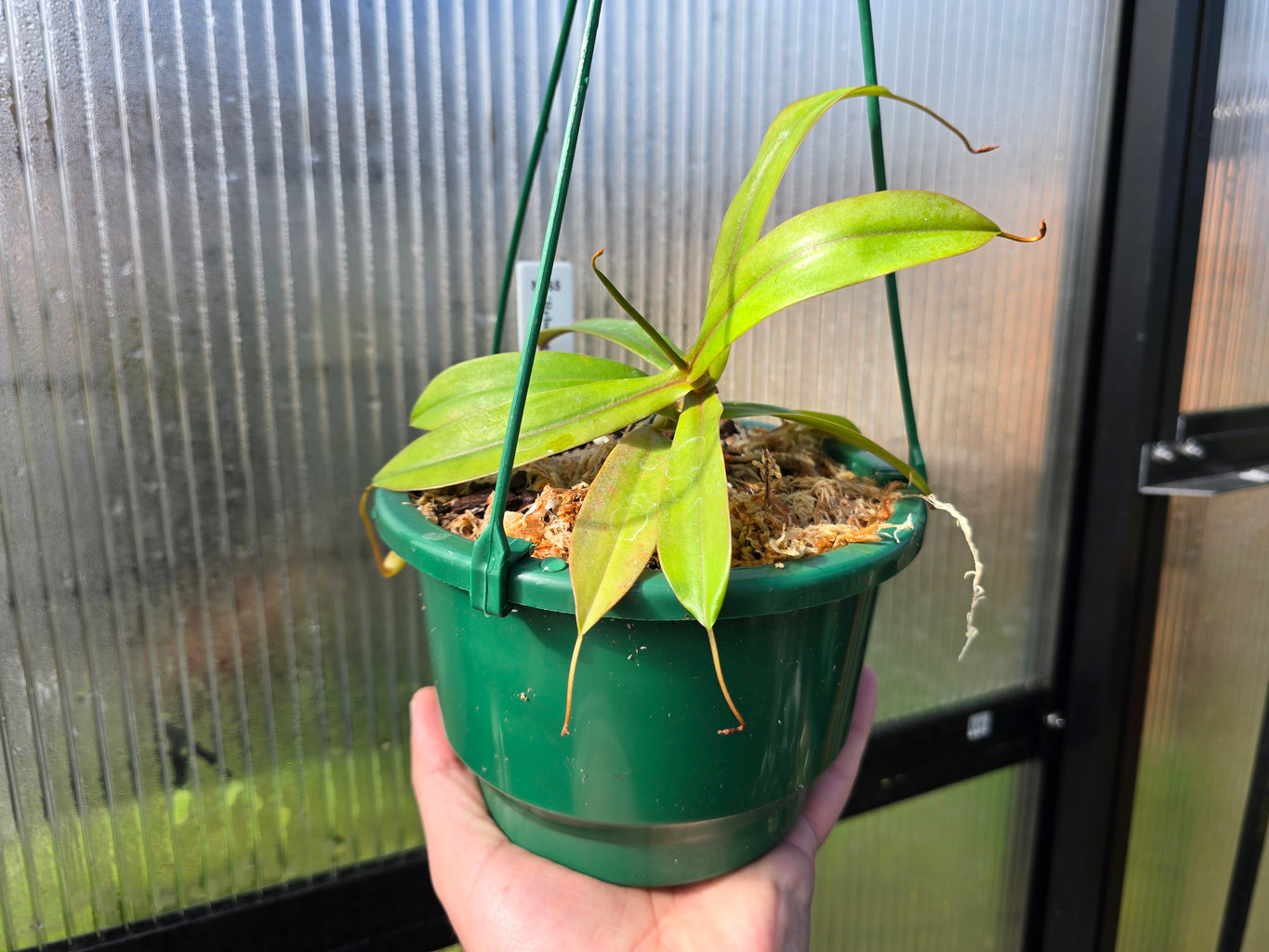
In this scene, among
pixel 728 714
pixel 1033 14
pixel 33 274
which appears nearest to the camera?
→ pixel 728 714

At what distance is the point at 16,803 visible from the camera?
71 centimetres

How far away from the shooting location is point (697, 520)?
41cm

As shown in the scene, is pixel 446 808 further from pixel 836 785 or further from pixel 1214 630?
pixel 1214 630

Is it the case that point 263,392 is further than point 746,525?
Yes

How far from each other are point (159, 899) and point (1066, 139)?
1358mm

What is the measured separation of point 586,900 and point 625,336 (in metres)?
0.38

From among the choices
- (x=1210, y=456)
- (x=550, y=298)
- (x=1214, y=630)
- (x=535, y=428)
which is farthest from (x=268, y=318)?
(x=1214, y=630)

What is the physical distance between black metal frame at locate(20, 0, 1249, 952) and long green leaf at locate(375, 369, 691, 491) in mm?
587

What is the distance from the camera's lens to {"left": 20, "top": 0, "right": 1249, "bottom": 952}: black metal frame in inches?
34.2

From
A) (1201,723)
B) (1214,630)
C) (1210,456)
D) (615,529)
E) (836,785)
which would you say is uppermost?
(615,529)

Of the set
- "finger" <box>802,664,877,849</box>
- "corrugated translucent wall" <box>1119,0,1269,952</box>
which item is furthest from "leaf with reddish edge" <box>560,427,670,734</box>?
"corrugated translucent wall" <box>1119,0,1269,952</box>

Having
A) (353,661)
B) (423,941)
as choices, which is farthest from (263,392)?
(423,941)

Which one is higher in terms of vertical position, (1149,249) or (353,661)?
(1149,249)

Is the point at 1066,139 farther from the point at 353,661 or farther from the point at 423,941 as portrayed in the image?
the point at 423,941
